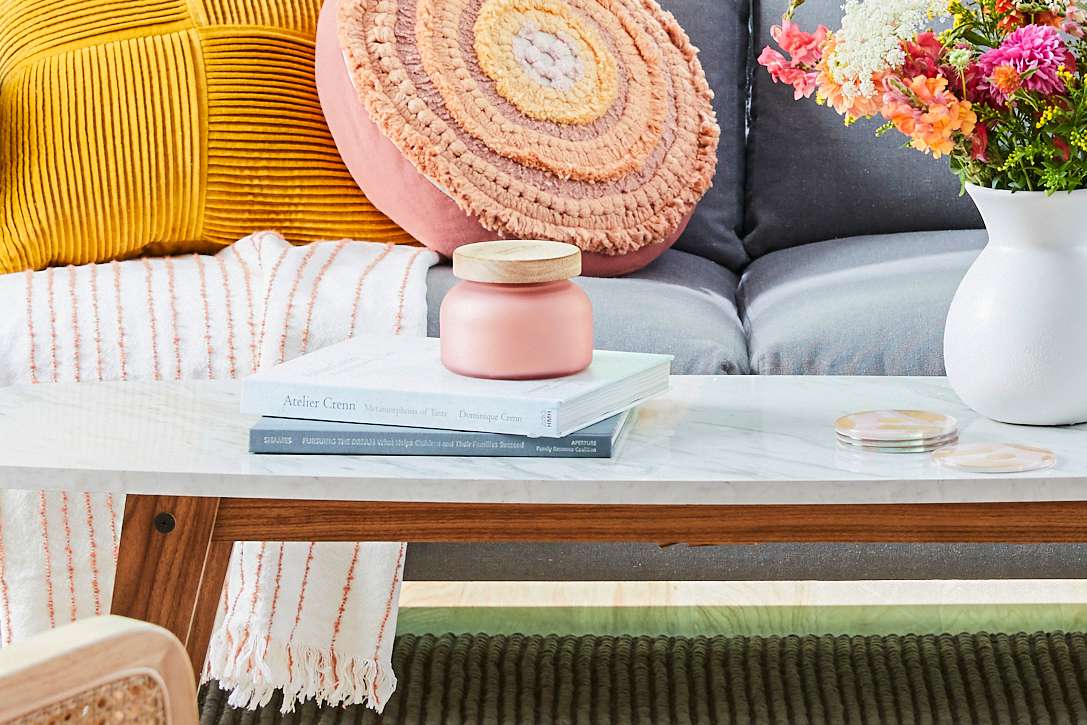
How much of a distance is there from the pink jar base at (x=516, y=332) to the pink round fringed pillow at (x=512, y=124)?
530 mm

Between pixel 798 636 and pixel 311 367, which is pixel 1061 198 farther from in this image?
pixel 798 636

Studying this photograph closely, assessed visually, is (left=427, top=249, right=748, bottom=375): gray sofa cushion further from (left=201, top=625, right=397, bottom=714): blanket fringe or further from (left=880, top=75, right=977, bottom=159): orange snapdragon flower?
(left=880, top=75, right=977, bottom=159): orange snapdragon flower

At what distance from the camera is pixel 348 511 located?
3.00 feet

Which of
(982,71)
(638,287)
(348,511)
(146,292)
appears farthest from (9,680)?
(638,287)

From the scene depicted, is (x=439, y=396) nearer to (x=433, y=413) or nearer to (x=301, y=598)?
(x=433, y=413)

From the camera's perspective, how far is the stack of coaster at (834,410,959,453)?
896 mm

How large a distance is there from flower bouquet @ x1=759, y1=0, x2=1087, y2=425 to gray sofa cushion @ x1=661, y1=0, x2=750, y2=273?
2.81ft

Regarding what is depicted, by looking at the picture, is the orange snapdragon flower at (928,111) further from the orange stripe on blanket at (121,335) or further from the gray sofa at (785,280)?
the orange stripe on blanket at (121,335)

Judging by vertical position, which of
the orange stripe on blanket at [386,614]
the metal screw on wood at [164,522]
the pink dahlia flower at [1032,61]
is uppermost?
the pink dahlia flower at [1032,61]

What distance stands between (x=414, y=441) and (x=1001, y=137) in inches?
18.8

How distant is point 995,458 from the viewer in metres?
0.86

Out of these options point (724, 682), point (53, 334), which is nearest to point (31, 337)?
point (53, 334)

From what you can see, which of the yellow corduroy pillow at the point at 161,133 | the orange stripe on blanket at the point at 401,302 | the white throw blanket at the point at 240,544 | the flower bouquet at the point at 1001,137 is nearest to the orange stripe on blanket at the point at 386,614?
the white throw blanket at the point at 240,544

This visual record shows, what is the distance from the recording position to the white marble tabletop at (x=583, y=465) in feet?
2.75
